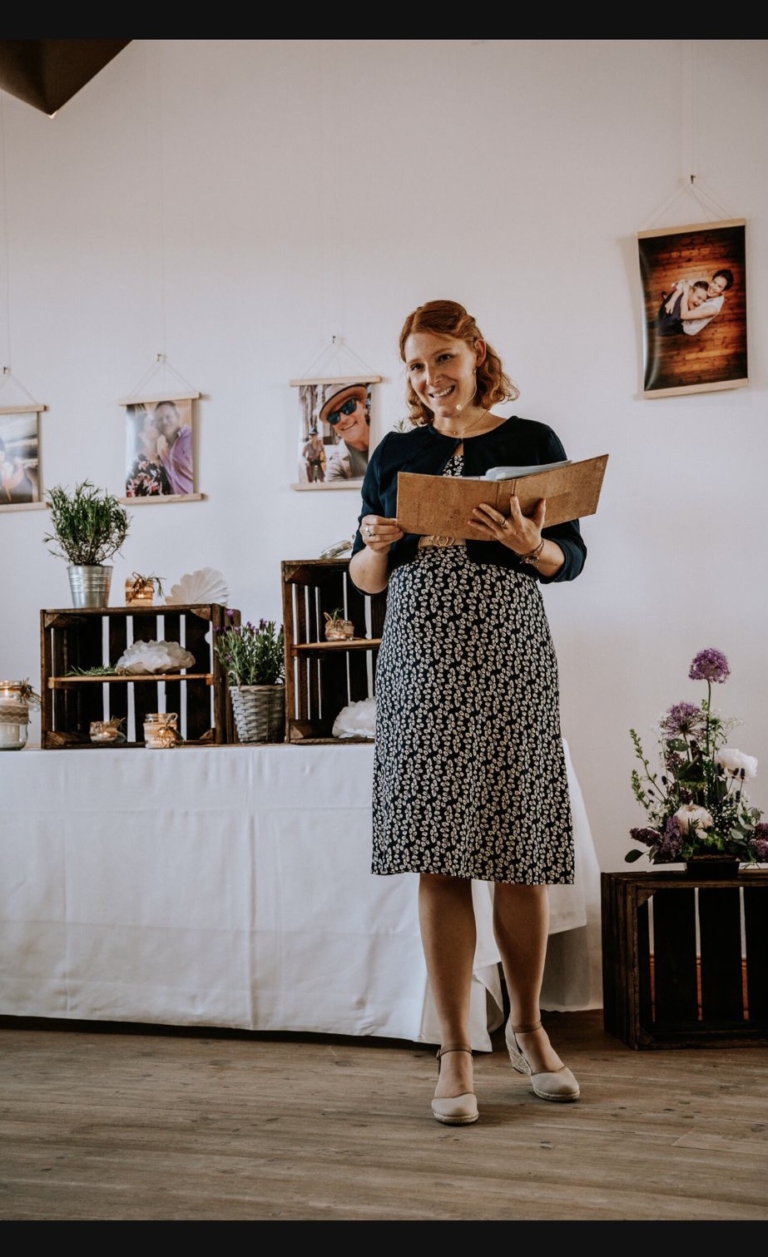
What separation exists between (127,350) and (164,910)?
176 cm

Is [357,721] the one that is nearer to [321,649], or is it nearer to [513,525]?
[321,649]

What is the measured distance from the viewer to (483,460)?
6.47 ft

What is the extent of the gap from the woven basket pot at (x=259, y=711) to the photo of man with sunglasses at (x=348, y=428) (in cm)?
80

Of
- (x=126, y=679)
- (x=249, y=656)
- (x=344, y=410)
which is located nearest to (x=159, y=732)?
(x=126, y=679)

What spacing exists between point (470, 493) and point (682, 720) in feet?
3.17

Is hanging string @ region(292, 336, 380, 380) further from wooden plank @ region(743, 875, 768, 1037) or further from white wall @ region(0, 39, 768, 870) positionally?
wooden plank @ region(743, 875, 768, 1037)

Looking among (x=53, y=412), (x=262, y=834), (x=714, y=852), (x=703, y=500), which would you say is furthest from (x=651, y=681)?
(x=53, y=412)

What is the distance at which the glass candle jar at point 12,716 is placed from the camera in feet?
9.08

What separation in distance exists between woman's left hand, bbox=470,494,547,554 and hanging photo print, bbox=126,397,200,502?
5.52ft

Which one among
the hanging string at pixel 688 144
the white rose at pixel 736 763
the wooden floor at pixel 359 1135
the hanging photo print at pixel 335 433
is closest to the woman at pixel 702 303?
the hanging string at pixel 688 144

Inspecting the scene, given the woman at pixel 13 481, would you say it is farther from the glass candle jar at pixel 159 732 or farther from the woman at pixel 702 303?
the woman at pixel 702 303

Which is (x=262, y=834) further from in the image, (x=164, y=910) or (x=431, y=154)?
(x=431, y=154)

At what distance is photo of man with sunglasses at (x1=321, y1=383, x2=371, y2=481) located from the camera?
324 cm

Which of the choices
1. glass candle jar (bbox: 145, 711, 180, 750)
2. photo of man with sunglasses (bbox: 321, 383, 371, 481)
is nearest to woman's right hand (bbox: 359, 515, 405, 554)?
glass candle jar (bbox: 145, 711, 180, 750)
